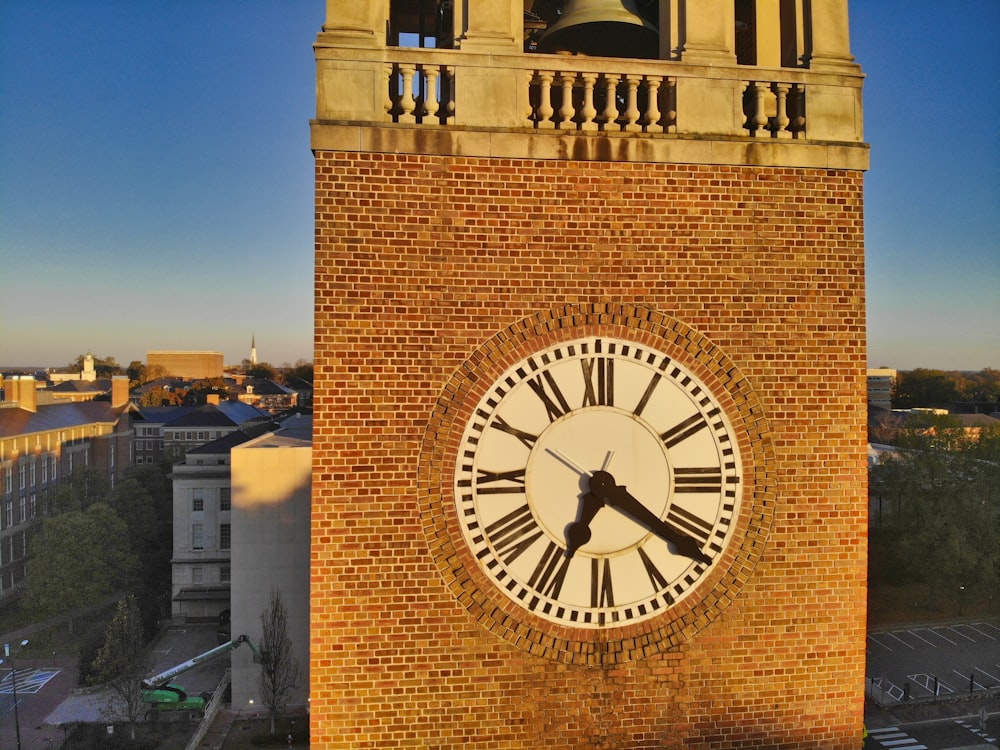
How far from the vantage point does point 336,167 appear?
5027 mm

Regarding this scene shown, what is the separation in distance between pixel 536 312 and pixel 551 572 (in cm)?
202

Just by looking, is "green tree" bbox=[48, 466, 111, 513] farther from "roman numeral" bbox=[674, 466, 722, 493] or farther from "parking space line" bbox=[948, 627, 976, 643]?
"parking space line" bbox=[948, 627, 976, 643]

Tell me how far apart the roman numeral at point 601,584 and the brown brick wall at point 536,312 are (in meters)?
0.51

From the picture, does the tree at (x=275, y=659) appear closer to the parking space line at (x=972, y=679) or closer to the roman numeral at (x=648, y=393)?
the roman numeral at (x=648, y=393)

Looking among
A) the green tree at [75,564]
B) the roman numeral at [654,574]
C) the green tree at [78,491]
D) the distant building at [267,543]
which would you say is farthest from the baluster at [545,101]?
the green tree at [78,491]

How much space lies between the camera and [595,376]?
5.18 metres

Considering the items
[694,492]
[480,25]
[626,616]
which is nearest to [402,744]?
[626,616]

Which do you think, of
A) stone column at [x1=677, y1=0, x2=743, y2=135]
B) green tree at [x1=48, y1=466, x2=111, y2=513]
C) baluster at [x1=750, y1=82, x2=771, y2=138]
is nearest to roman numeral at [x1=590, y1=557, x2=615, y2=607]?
stone column at [x1=677, y1=0, x2=743, y2=135]

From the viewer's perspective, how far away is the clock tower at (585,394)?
4.96m

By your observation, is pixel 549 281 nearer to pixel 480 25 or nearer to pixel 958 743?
pixel 480 25

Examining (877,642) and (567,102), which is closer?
(567,102)

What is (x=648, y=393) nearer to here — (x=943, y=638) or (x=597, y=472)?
(x=597, y=472)

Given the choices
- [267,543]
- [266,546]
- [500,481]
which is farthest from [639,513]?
[266,546]

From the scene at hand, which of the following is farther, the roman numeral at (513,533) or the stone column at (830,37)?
the stone column at (830,37)
